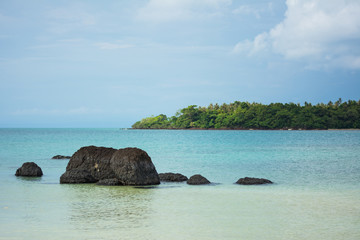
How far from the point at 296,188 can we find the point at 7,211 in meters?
10.7

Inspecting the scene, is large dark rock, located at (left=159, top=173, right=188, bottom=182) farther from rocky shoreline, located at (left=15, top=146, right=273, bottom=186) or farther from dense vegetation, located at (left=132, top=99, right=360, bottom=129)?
dense vegetation, located at (left=132, top=99, right=360, bottom=129)

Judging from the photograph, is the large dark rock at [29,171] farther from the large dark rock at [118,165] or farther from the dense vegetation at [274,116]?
the dense vegetation at [274,116]

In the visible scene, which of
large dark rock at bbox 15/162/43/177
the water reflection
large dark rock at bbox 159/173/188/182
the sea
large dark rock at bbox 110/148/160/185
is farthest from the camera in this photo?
large dark rock at bbox 15/162/43/177

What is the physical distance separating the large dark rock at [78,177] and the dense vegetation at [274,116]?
133101 millimetres

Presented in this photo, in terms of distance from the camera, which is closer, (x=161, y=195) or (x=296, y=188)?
(x=161, y=195)

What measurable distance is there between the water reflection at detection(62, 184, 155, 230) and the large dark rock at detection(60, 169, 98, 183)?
602mm

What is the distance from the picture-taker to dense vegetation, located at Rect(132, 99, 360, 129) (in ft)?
474

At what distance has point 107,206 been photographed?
12.4 m

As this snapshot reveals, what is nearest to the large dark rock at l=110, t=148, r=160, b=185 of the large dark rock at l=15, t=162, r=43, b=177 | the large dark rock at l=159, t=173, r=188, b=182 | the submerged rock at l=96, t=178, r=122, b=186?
the submerged rock at l=96, t=178, r=122, b=186

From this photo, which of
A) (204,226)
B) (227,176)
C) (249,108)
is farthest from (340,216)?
(249,108)

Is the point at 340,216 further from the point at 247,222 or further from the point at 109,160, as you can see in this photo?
the point at 109,160

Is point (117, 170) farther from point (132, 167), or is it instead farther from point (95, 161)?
point (95, 161)

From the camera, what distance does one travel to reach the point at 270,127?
15038cm

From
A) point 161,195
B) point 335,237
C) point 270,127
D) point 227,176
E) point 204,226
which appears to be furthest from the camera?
point 270,127
